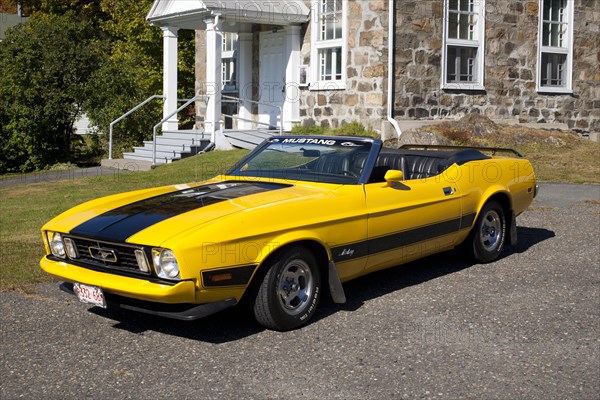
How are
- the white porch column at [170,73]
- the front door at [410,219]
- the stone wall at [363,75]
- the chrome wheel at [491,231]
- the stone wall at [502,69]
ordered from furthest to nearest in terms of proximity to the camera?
the white porch column at [170,73], the stone wall at [502,69], the stone wall at [363,75], the chrome wheel at [491,231], the front door at [410,219]

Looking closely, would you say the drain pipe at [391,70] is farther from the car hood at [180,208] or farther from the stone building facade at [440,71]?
the car hood at [180,208]

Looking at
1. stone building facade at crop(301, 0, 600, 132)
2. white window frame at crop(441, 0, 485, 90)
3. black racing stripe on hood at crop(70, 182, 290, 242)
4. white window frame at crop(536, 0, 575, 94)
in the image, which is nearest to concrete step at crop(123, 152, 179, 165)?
stone building facade at crop(301, 0, 600, 132)

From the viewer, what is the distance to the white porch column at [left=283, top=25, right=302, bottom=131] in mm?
19484

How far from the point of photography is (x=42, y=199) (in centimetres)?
1438

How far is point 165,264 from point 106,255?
1.91 feet

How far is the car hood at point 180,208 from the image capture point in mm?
5629

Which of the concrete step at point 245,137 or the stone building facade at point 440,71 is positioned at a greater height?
the stone building facade at point 440,71

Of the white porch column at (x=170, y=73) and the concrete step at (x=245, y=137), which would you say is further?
the white porch column at (x=170, y=73)

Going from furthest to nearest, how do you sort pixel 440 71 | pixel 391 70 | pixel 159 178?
pixel 440 71
pixel 391 70
pixel 159 178

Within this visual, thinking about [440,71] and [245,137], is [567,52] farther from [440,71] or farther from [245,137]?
[245,137]

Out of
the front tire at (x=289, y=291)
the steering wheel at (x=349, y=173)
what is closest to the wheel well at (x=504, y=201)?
the steering wheel at (x=349, y=173)

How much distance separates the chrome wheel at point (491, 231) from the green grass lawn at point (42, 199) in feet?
13.9

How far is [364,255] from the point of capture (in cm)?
659

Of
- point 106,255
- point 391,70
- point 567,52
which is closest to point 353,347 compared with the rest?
point 106,255
